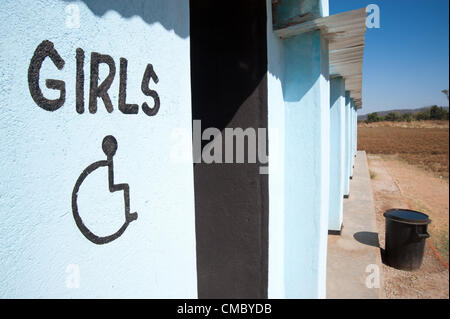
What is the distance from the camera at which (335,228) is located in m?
6.26

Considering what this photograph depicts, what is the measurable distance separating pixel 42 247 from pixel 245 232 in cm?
201

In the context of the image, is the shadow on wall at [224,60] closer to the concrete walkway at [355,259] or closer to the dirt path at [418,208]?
the concrete walkway at [355,259]

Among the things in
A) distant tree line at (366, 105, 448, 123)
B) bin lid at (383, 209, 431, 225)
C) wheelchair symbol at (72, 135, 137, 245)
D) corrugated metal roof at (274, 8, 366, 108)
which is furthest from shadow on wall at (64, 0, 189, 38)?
distant tree line at (366, 105, 448, 123)

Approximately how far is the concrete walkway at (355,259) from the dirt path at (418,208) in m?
0.54

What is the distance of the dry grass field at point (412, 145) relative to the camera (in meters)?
22.6

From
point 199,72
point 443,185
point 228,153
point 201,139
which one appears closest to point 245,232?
point 228,153

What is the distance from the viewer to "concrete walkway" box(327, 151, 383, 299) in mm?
4281

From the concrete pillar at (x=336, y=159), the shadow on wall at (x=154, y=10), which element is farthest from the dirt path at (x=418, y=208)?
the shadow on wall at (x=154, y=10)

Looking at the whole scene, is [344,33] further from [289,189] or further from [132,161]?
[132,161]

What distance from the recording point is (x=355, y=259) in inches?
204

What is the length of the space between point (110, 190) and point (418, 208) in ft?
41.2

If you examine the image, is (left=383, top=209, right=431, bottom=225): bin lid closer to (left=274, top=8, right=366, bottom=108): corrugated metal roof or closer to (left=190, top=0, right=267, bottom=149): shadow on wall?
(left=274, top=8, right=366, bottom=108): corrugated metal roof

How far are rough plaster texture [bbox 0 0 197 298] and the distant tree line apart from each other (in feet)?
147

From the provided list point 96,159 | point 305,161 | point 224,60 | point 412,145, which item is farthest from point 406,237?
point 412,145
